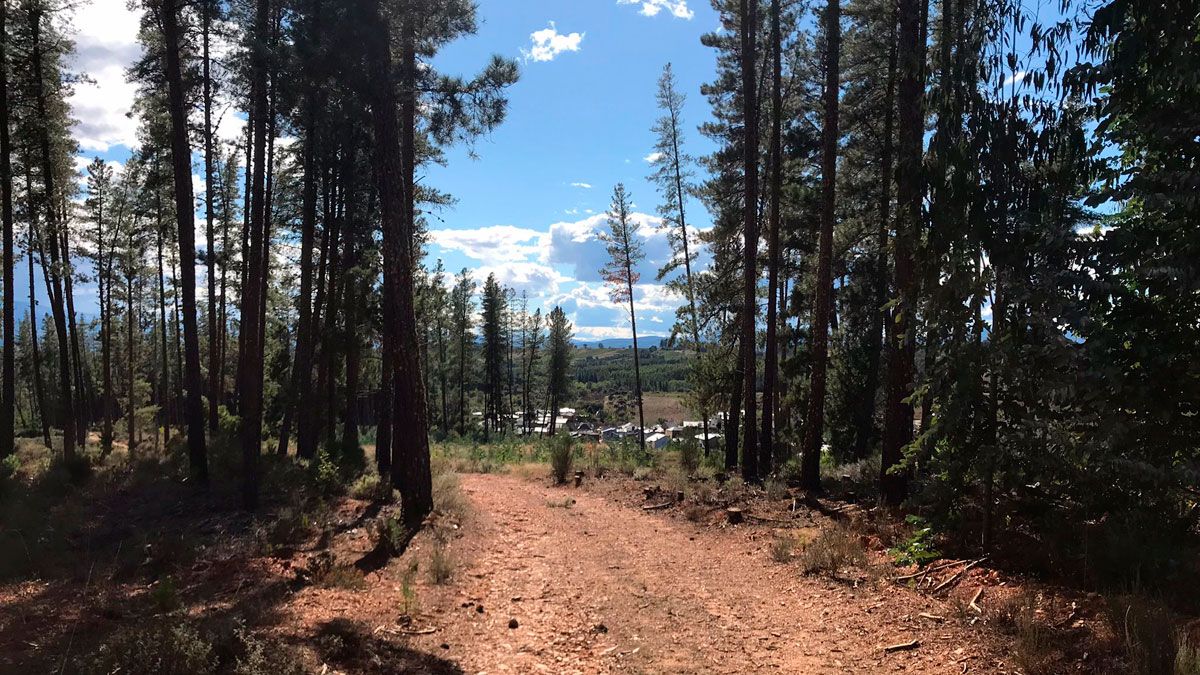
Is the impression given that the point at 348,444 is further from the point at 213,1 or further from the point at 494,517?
the point at 213,1

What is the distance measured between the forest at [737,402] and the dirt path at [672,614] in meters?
0.05

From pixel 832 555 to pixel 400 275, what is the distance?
7579mm

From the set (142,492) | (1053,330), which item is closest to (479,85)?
(1053,330)

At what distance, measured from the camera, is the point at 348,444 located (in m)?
17.5

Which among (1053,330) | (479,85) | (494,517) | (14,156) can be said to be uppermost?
(14,156)

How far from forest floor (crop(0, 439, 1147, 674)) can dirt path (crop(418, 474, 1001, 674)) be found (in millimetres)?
26

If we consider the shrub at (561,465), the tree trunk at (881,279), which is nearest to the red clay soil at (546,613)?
the tree trunk at (881,279)

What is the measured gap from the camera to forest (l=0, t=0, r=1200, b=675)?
473cm

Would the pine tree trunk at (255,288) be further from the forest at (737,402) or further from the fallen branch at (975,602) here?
the fallen branch at (975,602)

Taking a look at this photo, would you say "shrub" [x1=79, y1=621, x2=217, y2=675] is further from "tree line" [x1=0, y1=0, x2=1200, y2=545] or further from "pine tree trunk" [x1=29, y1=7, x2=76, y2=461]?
"pine tree trunk" [x1=29, y1=7, x2=76, y2=461]

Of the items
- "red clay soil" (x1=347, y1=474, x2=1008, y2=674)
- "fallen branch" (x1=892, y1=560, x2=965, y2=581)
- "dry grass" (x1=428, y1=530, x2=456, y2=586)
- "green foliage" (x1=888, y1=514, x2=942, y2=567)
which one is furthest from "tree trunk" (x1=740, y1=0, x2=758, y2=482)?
"dry grass" (x1=428, y1=530, x2=456, y2=586)

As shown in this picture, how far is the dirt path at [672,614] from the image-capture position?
17.1 feet

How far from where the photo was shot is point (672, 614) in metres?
6.44

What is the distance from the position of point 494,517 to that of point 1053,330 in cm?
951
